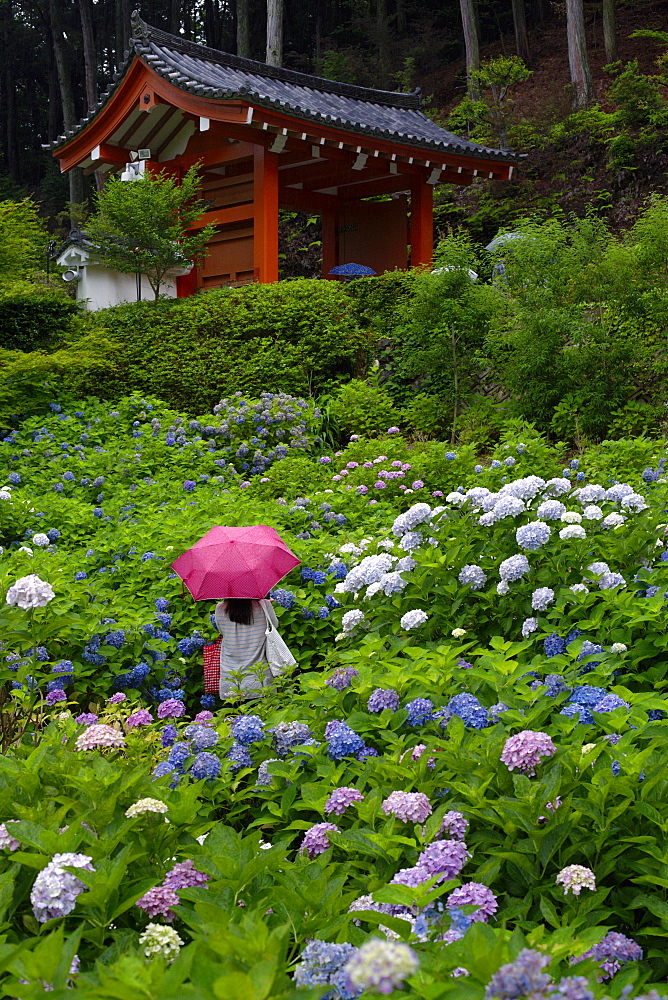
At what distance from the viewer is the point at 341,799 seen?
6.48ft

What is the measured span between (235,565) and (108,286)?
11.4 metres

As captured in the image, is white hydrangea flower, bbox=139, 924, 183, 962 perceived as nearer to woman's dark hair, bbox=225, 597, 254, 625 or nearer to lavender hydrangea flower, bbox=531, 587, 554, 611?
lavender hydrangea flower, bbox=531, 587, 554, 611

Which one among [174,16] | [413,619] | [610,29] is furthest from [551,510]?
[174,16]

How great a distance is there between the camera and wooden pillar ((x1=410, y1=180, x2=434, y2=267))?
15203mm

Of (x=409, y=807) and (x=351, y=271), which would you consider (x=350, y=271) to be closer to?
(x=351, y=271)

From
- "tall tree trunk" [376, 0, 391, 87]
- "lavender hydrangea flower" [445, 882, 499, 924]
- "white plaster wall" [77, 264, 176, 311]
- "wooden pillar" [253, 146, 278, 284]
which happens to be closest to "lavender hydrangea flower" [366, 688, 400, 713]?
"lavender hydrangea flower" [445, 882, 499, 924]

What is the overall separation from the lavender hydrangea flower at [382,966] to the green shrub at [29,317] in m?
10.5

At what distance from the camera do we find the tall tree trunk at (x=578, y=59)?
890 inches

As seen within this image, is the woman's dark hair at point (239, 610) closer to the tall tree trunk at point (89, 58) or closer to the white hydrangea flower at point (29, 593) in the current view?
the white hydrangea flower at point (29, 593)

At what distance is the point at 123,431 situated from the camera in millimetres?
8938

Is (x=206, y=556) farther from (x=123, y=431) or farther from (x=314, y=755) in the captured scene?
(x=123, y=431)

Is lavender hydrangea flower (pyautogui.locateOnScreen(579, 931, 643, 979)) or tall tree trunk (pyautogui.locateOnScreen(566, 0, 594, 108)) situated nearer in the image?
lavender hydrangea flower (pyautogui.locateOnScreen(579, 931, 643, 979))

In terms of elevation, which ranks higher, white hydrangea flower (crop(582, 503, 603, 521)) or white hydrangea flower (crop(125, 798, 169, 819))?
white hydrangea flower (crop(582, 503, 603, 521))

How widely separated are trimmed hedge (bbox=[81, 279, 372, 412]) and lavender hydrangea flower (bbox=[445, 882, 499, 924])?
8.46 m
